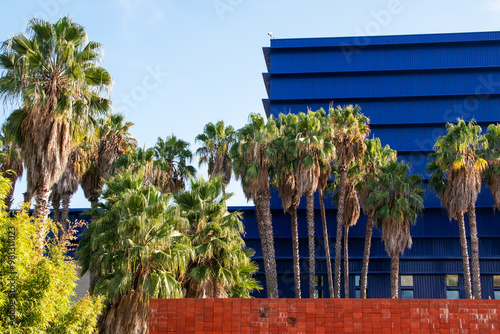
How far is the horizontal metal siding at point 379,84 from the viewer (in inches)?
2046

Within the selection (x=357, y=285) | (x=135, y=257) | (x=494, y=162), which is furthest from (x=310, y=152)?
A: (x=357, y=285)

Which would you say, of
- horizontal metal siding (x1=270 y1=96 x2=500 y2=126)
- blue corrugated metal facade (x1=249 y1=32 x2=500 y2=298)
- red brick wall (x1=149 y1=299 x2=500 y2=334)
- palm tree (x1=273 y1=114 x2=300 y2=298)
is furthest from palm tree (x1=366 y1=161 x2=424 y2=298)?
red brick wall (x1=149 y1=299 x2=500 y2=334)

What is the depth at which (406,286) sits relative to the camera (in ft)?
158

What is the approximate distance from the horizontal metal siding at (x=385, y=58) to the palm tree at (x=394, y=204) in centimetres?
1543

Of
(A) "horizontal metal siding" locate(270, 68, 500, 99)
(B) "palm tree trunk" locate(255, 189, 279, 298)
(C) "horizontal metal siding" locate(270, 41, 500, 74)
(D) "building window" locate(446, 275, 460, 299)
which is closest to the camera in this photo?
(B) "palm tree trunk" locate(255, 189, 279, 298)

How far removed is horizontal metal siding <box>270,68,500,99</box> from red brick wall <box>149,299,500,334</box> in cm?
3558

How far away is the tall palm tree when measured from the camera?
23.8 m

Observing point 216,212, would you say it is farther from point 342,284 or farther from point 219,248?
Answer: point 342,284

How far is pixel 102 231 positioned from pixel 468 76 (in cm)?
3598

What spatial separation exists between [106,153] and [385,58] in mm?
25130

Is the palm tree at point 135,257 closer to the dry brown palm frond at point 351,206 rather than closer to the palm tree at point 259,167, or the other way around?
the palm tree at point 259,167

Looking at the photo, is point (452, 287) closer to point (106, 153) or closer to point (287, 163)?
point (287, 163)

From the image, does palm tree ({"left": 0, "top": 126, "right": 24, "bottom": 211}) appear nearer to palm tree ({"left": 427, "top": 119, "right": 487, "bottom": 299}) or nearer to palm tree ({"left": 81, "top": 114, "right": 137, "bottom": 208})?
palm tree ({"left": 81, "top": 114, "right": 137, "bottom": 208})

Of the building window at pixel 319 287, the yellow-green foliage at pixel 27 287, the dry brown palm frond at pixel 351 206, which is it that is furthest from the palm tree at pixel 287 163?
the yellow-green foliage at pixel 27 287
